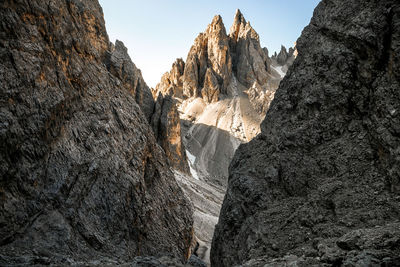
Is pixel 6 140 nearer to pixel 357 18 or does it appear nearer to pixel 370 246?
pixel 370 246

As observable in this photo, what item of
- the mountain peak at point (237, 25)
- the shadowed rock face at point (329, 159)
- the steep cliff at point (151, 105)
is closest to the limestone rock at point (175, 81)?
the mountain peak at point (237, 25)

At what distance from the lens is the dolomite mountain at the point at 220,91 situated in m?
91.4

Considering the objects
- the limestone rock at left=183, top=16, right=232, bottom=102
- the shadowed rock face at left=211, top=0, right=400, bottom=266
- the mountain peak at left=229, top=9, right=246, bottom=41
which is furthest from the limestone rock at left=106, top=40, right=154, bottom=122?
the mountain peak at left=229, top=9, right=246, bottom=41

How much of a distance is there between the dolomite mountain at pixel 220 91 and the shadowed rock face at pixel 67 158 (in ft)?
177

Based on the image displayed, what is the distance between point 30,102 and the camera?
699 inches

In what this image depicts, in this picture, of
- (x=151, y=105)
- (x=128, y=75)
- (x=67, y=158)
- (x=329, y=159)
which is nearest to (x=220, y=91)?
(x=151, y=105)

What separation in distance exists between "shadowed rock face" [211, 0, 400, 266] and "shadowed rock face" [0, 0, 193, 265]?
9109mm

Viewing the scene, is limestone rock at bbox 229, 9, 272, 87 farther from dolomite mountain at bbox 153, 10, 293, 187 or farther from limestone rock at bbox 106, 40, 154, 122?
limestone rock at bbox 106, 40, 154, 122

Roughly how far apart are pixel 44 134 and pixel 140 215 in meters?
10.8

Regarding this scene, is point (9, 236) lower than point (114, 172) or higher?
lower

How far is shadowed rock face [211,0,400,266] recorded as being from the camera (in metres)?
9.75

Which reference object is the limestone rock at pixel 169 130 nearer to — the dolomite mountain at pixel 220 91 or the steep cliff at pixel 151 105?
Answer: the steep cliff at pixel 151 105

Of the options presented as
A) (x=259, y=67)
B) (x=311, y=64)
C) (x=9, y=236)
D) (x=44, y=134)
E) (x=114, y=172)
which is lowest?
(x=9, y=236)

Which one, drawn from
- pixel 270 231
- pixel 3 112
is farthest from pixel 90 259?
pixel 270 231
